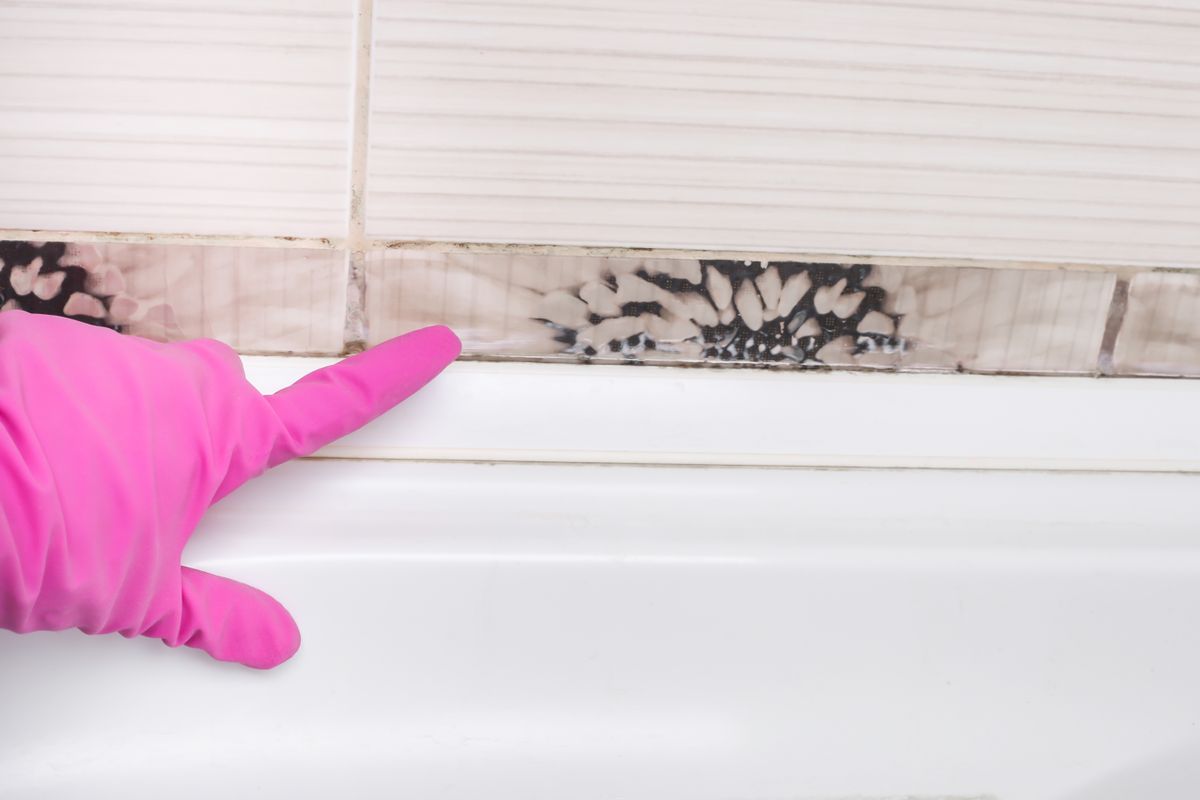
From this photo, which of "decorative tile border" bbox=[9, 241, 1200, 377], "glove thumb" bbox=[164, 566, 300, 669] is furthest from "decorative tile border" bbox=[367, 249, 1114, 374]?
"glove thumb" bbox=[164, 566, 300, 669]

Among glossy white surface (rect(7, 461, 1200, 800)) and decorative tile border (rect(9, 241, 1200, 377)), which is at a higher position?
decorative tile border (rect(9, 241, 1200, 377))

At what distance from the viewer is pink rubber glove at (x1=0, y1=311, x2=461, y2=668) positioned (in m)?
0.47

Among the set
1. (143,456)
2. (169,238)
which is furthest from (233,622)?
(169,238)

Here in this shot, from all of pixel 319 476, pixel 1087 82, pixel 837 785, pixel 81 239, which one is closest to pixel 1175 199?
pixel 1087 82

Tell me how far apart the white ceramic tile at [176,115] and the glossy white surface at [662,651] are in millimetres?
176

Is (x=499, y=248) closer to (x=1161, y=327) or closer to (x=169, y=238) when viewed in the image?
(x=169, y=238)

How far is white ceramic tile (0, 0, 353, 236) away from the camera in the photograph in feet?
1.85

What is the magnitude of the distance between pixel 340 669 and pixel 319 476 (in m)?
0.13

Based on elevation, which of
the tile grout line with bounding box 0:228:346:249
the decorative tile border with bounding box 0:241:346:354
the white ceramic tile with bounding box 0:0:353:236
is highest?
the white ceramic tile with bounding box 0:0:353:236

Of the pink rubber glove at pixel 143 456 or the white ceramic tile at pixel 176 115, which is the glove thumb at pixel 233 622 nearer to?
the pink rubber glove at pixel 143 456

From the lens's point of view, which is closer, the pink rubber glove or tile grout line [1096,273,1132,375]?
the pink rubber glove

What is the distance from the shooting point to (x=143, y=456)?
1.65 feet

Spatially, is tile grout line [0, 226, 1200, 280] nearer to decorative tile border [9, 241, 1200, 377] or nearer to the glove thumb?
decorative tile border [9, 241, 1200, 377]

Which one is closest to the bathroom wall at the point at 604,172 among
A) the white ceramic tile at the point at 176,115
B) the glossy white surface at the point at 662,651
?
the white ceramic tile at the point at 176,115
